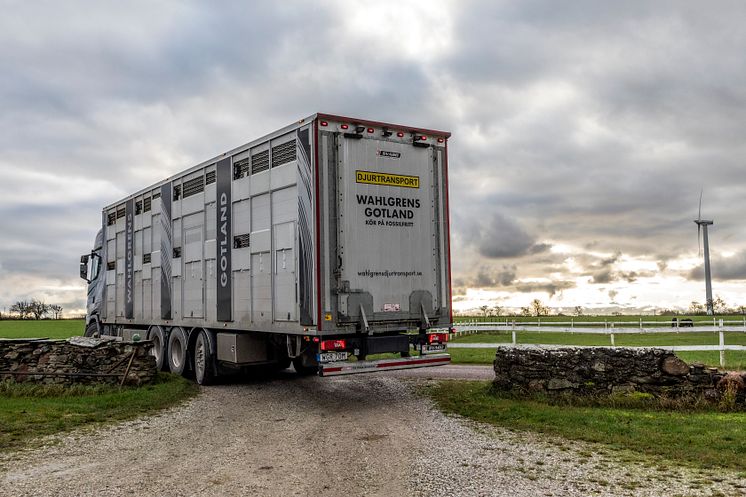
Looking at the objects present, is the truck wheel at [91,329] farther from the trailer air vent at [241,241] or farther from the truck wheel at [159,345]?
the trailer air vent at [241,241]

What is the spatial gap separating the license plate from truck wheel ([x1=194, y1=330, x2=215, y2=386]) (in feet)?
14.9

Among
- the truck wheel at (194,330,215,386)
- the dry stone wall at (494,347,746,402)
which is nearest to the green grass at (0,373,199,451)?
the truck wheel at (194,330,215,386)

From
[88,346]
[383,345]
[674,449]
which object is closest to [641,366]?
[674,449]

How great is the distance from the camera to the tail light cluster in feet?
41.0

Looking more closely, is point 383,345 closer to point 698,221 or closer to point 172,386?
point 172,386

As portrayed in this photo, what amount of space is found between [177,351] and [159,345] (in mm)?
1213

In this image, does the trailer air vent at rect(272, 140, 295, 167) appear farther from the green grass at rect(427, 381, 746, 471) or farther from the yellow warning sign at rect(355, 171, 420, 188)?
the green grass at rect(427, 381, 746, 471)

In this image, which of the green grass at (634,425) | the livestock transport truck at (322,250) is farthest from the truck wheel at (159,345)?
the green grass at (634,425)

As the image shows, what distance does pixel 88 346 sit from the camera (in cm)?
1403

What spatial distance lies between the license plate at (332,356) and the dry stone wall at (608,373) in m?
2.86

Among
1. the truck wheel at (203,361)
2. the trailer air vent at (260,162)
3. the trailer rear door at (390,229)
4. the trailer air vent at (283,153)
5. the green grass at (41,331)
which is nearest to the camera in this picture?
the trailer rear door at (390,229)

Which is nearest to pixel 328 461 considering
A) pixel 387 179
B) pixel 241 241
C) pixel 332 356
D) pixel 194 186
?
pixel 332 356

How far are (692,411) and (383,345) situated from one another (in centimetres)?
511

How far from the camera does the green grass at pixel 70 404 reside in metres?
9.86
